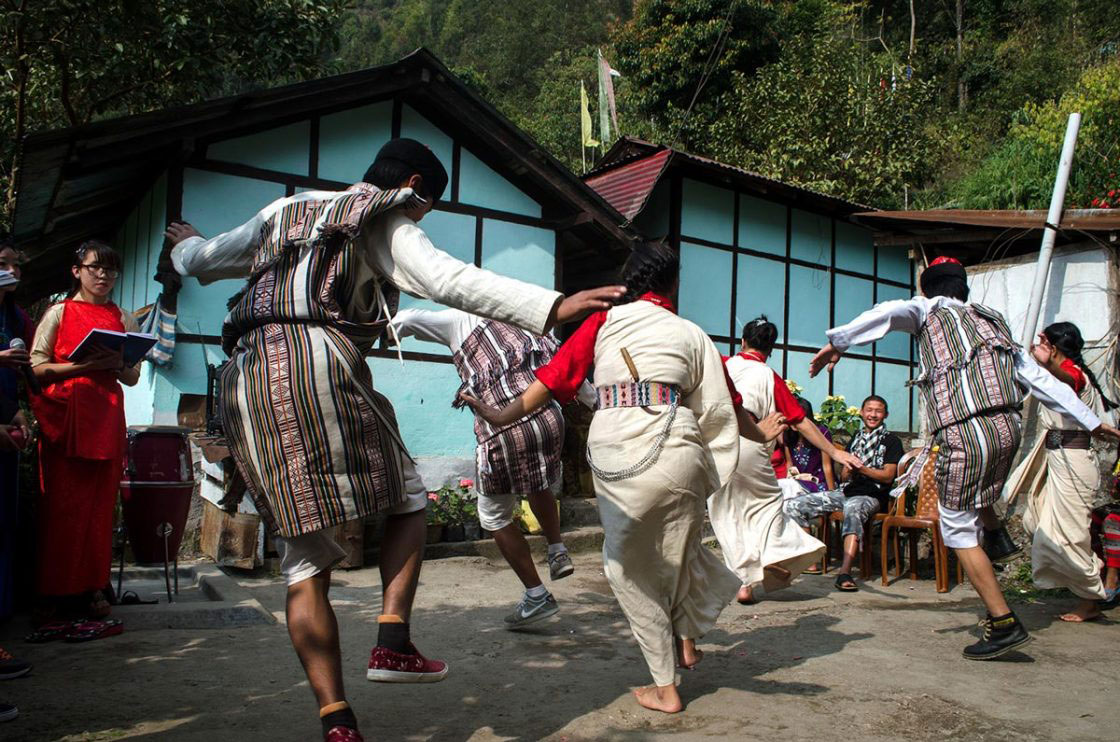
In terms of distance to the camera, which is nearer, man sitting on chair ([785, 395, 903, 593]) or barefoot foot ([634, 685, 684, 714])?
barefoot foot ([634, 685, 684, 714])

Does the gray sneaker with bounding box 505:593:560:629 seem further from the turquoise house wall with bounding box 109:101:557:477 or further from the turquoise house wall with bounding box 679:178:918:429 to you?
the turquoise house wall with bounding box 679:178:918:429

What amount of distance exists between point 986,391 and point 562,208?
6.79 meters

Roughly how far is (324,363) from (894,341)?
536 inches

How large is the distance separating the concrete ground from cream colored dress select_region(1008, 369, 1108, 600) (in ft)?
1.08

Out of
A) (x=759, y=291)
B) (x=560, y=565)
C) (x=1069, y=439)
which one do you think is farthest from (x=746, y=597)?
(x=759, y=291)

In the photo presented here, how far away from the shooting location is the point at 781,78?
18.8 meters

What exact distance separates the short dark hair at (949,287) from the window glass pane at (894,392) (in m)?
9.95

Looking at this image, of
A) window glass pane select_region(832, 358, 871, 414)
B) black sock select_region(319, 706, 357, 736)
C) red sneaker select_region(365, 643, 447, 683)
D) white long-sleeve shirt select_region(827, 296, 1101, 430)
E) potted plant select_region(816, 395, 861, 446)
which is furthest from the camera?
window glass pane select_region(832, 358, 871, 414)

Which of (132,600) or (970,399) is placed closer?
(970,399)

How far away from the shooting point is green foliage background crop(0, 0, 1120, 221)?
10.6 meters

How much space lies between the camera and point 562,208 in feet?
35.2

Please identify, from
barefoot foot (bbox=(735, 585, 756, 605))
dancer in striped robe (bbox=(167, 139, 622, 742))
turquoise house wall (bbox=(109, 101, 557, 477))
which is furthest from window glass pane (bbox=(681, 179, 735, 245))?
dancer in striped robe (bbox=(167, 139, 622, 742))

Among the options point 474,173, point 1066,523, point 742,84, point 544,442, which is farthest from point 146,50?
point 742,84

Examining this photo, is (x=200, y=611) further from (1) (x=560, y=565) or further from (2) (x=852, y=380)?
(2) (x=852, y=380)
